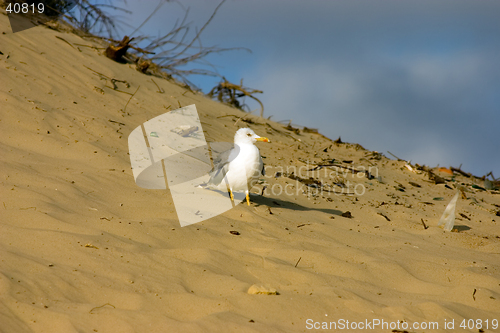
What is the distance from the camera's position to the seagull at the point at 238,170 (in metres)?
5.65

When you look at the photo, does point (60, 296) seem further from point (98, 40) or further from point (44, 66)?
point (98, 40)

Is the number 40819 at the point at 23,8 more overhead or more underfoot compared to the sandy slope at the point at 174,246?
more overhead

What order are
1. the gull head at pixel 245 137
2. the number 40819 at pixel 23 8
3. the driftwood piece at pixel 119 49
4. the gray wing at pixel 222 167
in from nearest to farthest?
the gray wing at pixel 222 167 < the gull head at pixel 245 137 < the number 40819 at pixel 23 8 < the driftwood piece at pixel 119 49

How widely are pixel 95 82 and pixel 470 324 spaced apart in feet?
25.2

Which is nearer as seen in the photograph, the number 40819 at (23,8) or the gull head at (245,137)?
the gull head at (245,137)

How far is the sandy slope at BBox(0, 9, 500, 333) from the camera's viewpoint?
2.79m

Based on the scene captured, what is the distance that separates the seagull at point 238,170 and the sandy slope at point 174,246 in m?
0.39
